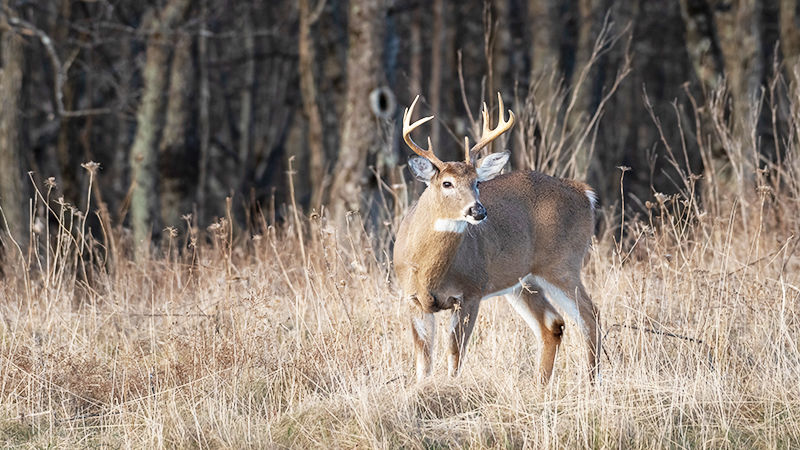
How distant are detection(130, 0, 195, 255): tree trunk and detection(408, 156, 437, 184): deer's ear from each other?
5655 millimetres

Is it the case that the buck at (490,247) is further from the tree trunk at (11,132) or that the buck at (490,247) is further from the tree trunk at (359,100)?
the tree trunk at (11,132)

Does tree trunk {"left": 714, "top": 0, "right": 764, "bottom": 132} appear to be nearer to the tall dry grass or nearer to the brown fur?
the tall dry grass

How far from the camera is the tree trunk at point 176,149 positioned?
38.1ft

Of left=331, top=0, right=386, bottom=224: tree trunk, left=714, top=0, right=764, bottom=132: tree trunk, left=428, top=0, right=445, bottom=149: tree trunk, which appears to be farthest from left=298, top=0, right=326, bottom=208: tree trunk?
left=428, top=0, right=445, bottom=149: tree trunk

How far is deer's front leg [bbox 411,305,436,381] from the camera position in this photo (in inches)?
228

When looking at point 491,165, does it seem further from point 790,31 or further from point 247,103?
point 247,103

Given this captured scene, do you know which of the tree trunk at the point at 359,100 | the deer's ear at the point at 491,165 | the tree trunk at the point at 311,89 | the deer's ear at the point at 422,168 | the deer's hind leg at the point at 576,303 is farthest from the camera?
the tree trunk at the point at 311,89

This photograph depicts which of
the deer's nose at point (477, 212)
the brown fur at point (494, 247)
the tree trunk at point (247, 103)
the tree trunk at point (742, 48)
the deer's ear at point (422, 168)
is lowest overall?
the tree trunk at point (247, 103)

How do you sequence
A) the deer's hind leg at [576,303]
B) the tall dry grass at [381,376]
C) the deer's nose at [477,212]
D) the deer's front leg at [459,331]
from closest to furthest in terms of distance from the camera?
the tall dry grass at [381,376], the deer's nose at [477,212], the deer's front leg at [459,331], the deer's hind leg at [576,303]

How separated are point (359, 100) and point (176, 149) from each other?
2.23 m

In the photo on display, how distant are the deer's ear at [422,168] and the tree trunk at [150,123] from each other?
566 centimetres

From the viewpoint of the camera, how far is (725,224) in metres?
8.51

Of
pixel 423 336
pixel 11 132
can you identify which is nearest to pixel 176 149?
pixel 11 132

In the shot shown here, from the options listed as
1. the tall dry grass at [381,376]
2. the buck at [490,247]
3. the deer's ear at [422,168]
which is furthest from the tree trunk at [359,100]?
the deer's ear at [422,168]
